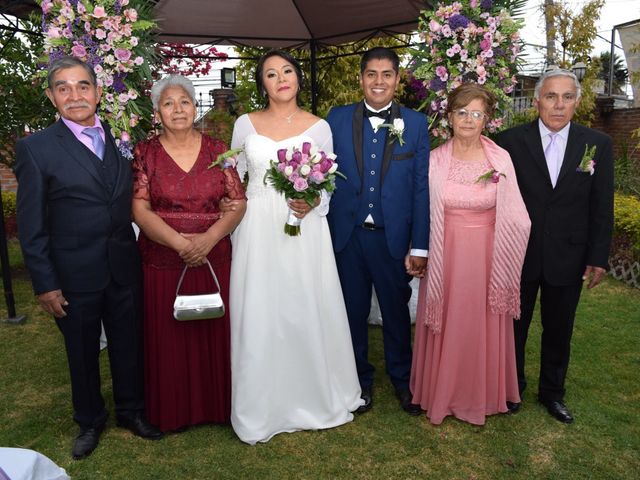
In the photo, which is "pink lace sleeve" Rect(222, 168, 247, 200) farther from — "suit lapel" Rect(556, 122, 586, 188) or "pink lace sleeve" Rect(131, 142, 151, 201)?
"suit lapel" Rect(556, 122, 586, 188)

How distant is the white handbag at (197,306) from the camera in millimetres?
3539

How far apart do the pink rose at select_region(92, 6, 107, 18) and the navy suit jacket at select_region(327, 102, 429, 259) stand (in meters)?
1.76

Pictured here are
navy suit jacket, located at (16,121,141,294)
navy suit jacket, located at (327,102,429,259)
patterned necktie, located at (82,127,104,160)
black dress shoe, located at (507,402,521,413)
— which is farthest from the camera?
black dress shoe, located at (507,402,521,413)

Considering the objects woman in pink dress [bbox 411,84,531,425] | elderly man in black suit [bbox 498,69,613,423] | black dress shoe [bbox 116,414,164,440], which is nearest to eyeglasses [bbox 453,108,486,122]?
woman in pink dress [bbox 411,84,531,425]

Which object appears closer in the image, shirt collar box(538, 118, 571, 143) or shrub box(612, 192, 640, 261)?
shirt collar box(538, 118, 571, 143)

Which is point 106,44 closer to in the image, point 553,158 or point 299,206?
point 299,206

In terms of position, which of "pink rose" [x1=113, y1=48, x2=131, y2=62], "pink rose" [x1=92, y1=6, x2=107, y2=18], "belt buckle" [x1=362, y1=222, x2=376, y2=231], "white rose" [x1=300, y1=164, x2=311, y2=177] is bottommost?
"belt buckle" [x1=362, y1=222, x2=376, y2=231]

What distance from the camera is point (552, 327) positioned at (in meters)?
4.08

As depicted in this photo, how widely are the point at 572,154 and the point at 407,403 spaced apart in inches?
87.4

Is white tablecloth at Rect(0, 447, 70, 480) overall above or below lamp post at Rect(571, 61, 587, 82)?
below

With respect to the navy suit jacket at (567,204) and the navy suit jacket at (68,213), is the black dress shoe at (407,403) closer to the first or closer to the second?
the navy suit jacket at (567,204)

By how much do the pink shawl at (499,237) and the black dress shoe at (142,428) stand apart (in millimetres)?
2132

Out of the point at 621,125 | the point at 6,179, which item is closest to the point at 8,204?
the point at 6,179

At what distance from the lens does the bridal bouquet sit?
3.46 m
